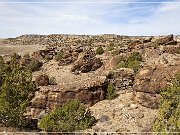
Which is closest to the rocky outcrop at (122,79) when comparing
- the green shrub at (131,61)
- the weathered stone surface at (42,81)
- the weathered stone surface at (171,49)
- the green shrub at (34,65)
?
the green shrub at (131,61)

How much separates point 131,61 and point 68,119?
62.0 feet

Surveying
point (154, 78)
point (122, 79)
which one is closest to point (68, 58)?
point (122, 79)

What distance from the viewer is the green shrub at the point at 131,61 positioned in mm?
43203

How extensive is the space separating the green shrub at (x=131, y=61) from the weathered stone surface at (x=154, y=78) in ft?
19.9

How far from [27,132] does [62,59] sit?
99.4 feet

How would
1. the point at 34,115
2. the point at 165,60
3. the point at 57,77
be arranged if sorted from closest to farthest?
the point at 34,115
the point at 165,60
the point at 57,77

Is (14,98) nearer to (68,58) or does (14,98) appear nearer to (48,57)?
(68,58)

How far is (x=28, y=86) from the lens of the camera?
2920 centimetres

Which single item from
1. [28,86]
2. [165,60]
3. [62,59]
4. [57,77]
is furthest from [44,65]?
[28,86]

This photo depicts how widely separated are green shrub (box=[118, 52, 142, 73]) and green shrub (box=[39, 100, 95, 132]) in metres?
12.2

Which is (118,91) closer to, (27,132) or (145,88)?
(145,88)

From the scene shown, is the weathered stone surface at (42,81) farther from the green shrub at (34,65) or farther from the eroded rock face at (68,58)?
the eroded rock face at (68,58)

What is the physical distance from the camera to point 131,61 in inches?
1850

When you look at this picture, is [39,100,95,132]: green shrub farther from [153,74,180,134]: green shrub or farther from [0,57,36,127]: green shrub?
[153,74,180,134]: green shrub
